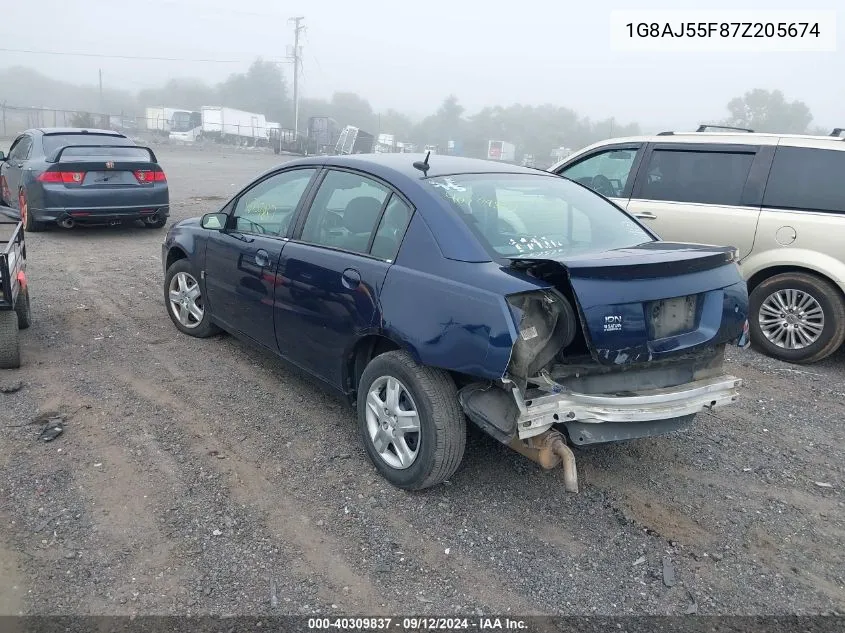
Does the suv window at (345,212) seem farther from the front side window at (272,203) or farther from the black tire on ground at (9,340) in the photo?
the black tire on ground at (9,340)

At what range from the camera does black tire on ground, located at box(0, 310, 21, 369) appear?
486 centimetres

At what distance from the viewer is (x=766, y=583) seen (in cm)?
301

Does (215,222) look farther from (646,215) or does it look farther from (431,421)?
(646,215)

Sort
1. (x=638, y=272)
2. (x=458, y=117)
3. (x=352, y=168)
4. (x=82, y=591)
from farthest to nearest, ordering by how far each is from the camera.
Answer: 1. (x=458, y=117)
2. (x=352, y=168)
3. (x=638, y=272)
4. (x=82, y=591)

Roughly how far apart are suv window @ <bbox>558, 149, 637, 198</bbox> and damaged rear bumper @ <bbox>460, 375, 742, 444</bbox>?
3.99m

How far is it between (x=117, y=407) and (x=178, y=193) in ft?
44.7

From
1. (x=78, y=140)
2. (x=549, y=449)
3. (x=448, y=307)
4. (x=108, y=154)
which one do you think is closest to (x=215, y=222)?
(x=448, y=307)

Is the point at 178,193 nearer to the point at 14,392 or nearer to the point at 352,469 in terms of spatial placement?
the point at 14,392

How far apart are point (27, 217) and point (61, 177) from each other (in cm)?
100

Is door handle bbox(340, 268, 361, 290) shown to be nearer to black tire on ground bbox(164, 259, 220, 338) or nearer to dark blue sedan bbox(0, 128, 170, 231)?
black tire on ground bbox(164, 259, 220, 338)

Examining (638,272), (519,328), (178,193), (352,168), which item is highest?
(352,168)

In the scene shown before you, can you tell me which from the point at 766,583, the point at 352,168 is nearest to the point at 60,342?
the point at 352,168

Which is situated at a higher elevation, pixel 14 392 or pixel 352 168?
pixel 352 168

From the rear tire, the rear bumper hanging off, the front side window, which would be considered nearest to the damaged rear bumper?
the rear bumper hanging off
